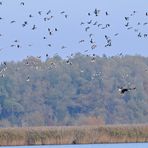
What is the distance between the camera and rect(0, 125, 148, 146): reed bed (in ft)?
153

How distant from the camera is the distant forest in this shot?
324ft

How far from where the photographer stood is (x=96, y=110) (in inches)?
3922

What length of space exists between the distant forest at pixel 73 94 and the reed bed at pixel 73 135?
43.3 m

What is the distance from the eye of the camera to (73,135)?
158ft

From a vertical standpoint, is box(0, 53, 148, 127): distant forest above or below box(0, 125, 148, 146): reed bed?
above

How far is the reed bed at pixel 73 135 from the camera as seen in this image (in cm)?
4660

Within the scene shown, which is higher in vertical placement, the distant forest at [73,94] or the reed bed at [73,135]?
the distant forest at [73,94]

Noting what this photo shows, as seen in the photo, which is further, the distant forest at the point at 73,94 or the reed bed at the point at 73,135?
the distant forest at the point at 73,94

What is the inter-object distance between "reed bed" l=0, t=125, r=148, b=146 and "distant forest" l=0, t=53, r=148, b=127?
142 feet

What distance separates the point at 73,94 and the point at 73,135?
2191 inches

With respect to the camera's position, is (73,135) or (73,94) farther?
(73,94)

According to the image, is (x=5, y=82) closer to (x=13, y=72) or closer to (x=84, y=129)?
(x=13, y=72)

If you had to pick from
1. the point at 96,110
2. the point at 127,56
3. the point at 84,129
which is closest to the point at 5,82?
the point at 96,110

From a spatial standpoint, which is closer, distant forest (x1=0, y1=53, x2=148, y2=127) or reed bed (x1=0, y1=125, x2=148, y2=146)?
reed bed (x1=0, y1=125, x2=148, y2=146)
